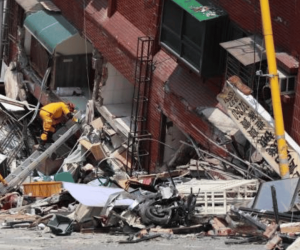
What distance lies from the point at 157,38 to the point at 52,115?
4.38 metres

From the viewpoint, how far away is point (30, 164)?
28.3 meters

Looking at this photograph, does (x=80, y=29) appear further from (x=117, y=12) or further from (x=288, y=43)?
(x=288, y=43)

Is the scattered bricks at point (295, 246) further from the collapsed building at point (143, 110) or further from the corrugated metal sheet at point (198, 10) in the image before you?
the corrugated metal sheet at point (198, 10)

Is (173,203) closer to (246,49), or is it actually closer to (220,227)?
(220,227)

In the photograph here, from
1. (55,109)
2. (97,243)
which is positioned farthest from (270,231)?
(55,109)

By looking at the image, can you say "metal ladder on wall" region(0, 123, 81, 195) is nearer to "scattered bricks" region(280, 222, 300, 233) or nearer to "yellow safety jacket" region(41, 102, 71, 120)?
"yellow safety jacket" region(41, 102, 71, 120)

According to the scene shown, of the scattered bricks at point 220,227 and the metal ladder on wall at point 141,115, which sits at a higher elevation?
the metal ladder on wall at point 141,115

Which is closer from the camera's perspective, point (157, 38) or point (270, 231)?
point (270, 231)

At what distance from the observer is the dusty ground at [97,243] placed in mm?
17594

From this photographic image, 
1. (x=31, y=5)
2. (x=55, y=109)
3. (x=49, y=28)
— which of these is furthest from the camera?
(x=31, y=5)

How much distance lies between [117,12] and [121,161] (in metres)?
4.12

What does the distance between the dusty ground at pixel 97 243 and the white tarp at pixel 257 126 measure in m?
3.50

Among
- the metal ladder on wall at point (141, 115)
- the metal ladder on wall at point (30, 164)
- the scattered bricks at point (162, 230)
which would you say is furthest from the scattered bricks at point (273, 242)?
the metal ladder on wall at point (30, 164)

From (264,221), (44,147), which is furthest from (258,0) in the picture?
(44,147)
